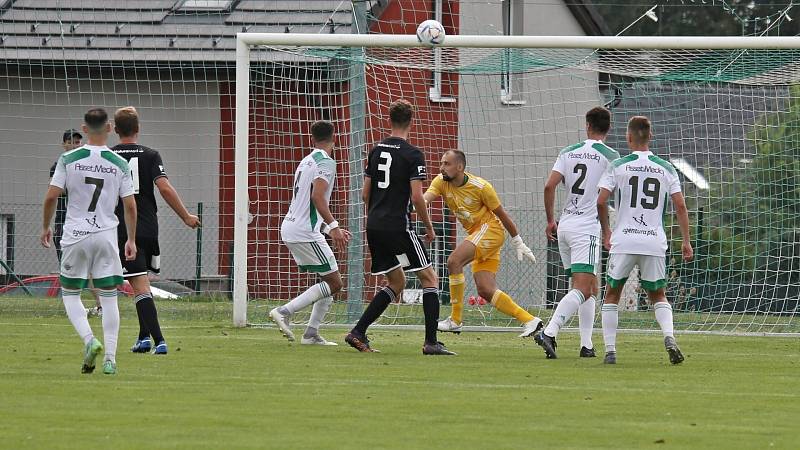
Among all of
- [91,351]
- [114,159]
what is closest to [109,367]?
[91,351]

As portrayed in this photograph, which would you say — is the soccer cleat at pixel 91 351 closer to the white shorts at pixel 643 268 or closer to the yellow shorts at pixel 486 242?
the white shorts at pixel 643 268

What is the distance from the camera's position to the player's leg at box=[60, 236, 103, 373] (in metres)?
10.1

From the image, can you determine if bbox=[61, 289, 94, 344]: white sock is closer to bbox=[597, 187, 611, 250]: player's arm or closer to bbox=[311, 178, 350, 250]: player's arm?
bbox=[311, 178, 350, 250]: player's arm

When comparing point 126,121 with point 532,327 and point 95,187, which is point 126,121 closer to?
point 95,187

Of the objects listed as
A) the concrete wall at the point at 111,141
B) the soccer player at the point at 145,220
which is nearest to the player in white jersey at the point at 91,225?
the soccer player at the point at 145,220

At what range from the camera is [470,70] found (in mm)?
17469

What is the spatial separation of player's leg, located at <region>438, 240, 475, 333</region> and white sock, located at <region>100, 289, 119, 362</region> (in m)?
5.59

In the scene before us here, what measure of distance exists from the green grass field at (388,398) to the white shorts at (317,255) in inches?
30.3

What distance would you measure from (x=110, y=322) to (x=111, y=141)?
48.1 feet

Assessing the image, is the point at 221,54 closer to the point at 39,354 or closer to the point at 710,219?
the point at 710,219

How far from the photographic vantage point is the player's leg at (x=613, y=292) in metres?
11.8

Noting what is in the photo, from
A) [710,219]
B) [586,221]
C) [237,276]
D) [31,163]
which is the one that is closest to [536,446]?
[586,221]

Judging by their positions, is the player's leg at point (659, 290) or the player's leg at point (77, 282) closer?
the player's leg at point (77, 282)

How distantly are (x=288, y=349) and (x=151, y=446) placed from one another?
20.3 feet
